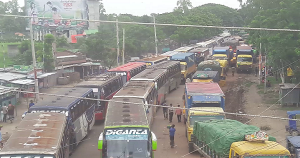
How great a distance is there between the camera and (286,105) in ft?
84.1

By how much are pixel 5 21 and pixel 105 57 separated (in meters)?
39.2

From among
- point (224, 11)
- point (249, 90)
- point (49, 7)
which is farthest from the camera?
point (224, 11)

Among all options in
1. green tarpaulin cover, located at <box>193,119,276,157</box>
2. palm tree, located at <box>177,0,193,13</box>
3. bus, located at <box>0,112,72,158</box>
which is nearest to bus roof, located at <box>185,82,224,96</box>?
green tarpaulin cover, located at <box>193,119,276,157</box>

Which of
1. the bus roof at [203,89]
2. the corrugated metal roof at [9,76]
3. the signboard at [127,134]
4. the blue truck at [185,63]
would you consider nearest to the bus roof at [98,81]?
the bus roof at [203,89]

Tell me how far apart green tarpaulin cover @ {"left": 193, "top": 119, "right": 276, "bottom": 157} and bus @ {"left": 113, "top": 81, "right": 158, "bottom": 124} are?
4782 millimetres

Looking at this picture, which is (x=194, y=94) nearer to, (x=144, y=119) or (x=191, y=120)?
(x=191, y=120)

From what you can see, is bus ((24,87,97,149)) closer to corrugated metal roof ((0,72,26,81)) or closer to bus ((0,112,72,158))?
bus ((0,112,72,158))

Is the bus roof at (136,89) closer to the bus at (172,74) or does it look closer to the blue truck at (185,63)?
the bus at (172,74)

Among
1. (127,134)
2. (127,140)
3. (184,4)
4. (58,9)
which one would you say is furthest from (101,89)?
(184,4)

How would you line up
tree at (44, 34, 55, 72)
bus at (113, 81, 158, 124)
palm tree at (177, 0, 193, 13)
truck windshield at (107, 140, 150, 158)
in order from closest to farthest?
truck windshield at (107, 140, 150, 158), bus at (113, 81, 158, 124), tree at (44, 34, 55, 72), palm tree at (177, 0, 193, 13)

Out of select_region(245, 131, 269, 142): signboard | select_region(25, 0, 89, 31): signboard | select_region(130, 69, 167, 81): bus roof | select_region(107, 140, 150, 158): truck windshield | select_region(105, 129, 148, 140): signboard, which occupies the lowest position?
select_region(107, 140, 150, 158): truck windshield

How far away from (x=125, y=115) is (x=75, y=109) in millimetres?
3497

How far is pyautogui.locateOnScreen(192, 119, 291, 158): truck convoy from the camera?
1092 centimetres

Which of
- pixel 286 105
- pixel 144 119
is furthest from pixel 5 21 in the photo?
pixel 144 119
